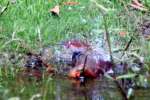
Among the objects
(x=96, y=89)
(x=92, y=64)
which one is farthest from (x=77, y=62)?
(x=96, y=89)

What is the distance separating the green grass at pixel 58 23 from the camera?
505 cm

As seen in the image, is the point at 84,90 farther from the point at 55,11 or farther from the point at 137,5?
the point at 137,5

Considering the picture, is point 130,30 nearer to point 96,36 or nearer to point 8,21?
point 96,36

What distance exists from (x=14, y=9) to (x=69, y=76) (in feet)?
3.96

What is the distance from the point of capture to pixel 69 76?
4488mm

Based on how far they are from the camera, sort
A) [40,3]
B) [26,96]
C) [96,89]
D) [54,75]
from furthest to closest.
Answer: [40,3], [54,75], [96,89], [26,96]

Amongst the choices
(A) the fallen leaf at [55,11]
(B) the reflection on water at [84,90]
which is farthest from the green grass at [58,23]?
(B) the reflection on water at [84,90]

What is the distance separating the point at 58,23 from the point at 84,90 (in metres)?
1.31

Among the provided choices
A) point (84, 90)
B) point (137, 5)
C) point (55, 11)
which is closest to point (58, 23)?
point (55, 11)

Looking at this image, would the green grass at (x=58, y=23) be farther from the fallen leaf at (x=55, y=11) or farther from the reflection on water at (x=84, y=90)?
the reflection on water at (x=84, y=90)

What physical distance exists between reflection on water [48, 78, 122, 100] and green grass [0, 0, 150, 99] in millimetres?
594

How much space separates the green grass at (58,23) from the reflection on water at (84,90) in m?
0.59

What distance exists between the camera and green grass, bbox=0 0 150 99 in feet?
16.6

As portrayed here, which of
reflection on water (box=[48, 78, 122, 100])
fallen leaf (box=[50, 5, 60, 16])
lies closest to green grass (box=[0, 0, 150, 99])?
fallen leaf (box=[50, 5, 60, 16])
